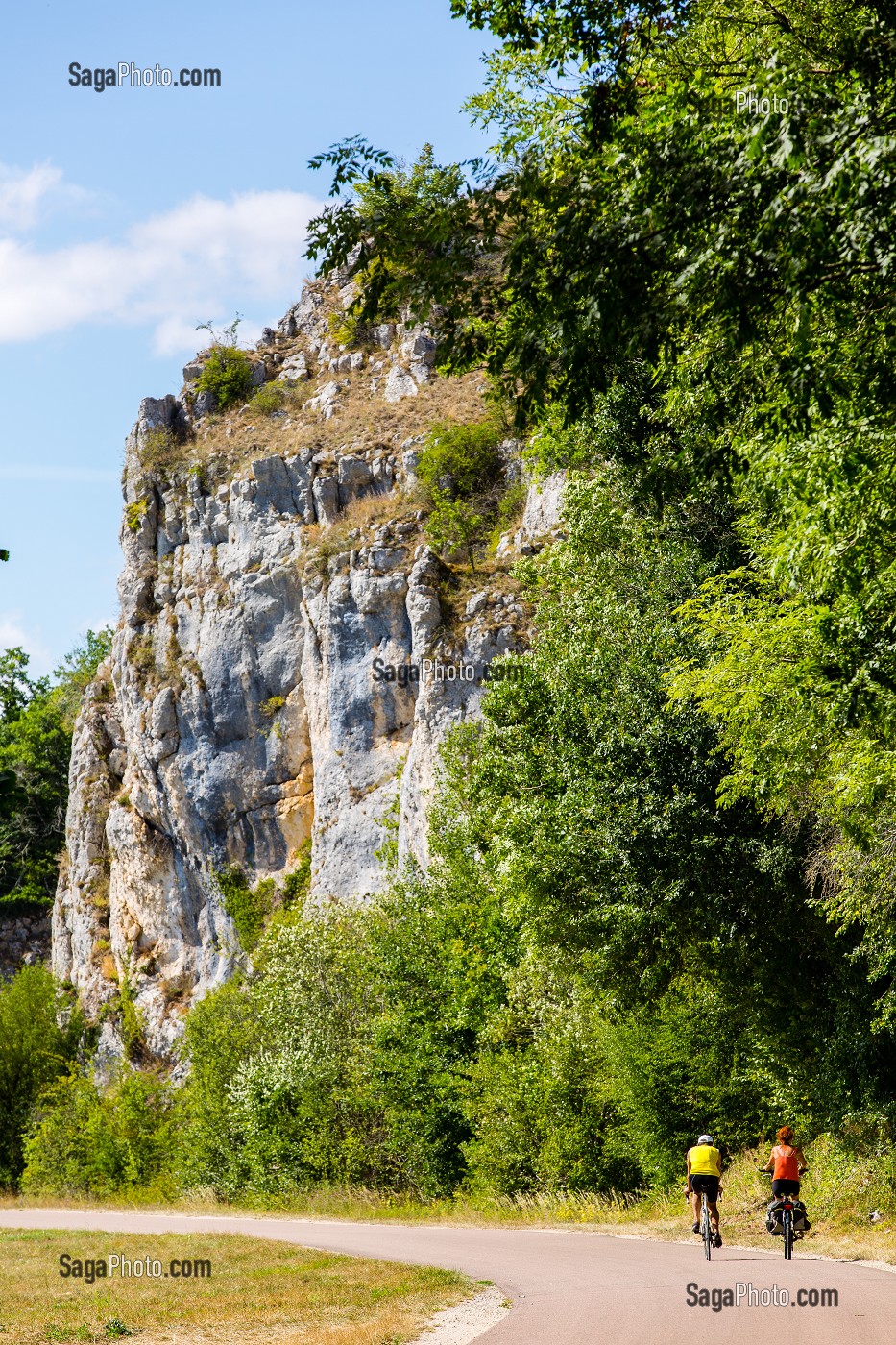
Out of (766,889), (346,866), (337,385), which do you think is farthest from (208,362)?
(766,889)

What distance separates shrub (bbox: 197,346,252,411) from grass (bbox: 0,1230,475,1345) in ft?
155

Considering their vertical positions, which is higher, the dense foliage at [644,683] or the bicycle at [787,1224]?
the dense foliage at [644,683]

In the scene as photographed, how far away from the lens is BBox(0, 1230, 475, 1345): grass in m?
9.88

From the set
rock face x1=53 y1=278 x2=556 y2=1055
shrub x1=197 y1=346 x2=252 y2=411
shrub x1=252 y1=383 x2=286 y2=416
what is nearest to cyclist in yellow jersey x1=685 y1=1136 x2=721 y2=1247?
rock face x1=53 y1=278 x2=556 y2=1055

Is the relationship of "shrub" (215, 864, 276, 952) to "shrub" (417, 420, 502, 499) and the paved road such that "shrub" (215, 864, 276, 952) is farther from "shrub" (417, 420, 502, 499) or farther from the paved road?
the paved road

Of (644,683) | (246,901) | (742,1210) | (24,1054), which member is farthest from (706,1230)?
(24,1054)

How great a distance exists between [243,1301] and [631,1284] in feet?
12.5

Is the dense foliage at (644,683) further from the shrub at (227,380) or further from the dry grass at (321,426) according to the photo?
the shrub at (227,380)

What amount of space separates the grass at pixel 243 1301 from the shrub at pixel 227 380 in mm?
47381

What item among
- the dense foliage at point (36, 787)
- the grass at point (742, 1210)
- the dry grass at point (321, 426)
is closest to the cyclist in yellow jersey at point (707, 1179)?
the grass at point (742, 1210)

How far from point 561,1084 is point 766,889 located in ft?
24.3

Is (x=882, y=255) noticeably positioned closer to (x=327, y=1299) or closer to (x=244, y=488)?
(x=327, y=1299)

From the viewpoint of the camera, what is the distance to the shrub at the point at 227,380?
193 feet

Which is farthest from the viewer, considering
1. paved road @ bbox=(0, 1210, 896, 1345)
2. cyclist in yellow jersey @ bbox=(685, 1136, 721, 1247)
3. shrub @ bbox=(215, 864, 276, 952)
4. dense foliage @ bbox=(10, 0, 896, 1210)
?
shrub @ bbox=(215, 864, 276, 952)
